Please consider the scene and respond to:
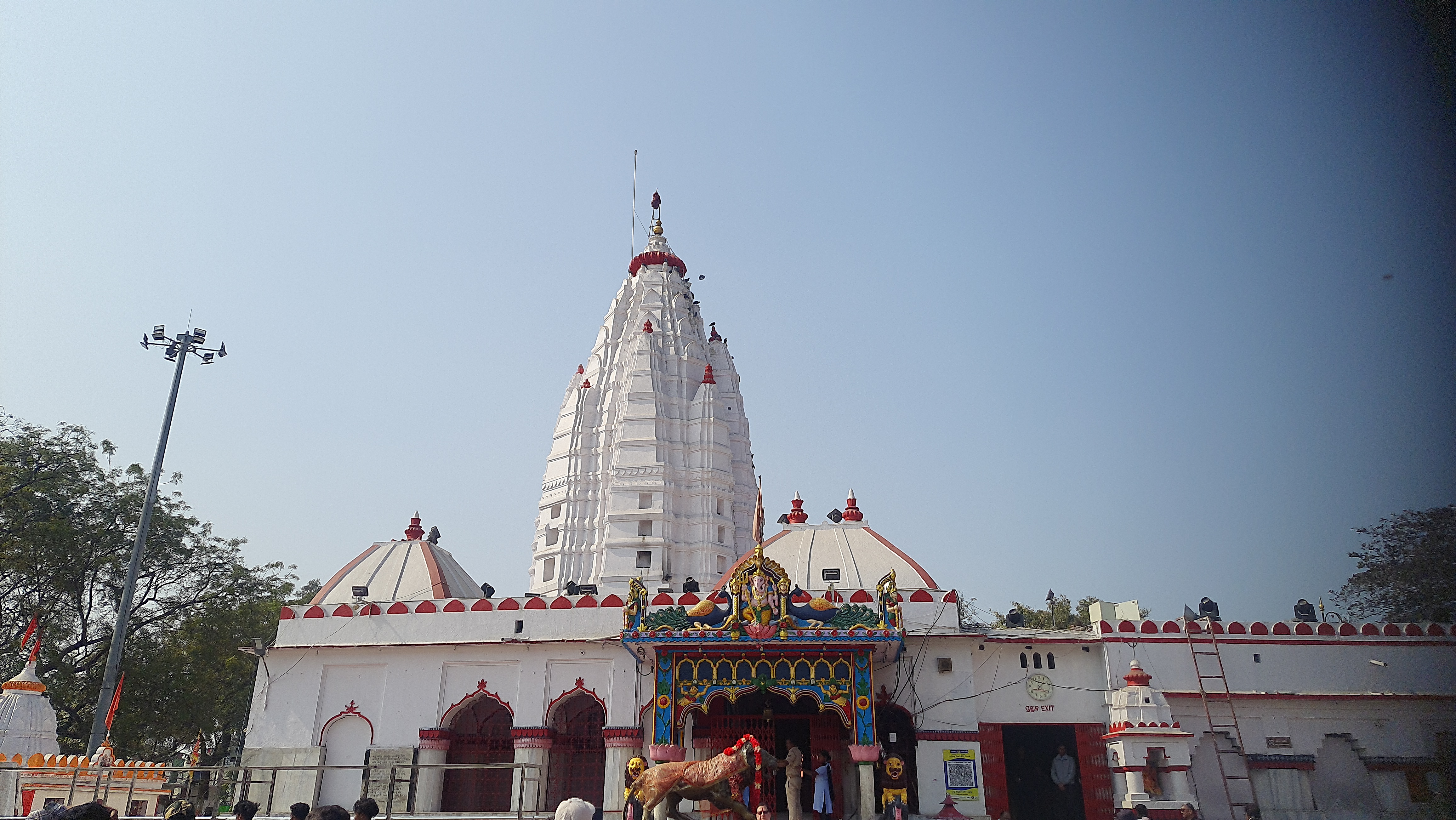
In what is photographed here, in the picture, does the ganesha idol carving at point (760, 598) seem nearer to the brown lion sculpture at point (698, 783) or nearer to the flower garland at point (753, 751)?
the flower garland at point (753, 751)

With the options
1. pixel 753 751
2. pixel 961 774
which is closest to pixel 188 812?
pixel 753 751

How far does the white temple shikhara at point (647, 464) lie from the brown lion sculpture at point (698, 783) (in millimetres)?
19460

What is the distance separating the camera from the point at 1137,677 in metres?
18.5

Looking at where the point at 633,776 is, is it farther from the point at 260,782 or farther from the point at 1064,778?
the point at 1064,778

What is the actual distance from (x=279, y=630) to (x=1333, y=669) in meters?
22.5

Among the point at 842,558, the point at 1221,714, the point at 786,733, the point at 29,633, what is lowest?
the point at 786,733

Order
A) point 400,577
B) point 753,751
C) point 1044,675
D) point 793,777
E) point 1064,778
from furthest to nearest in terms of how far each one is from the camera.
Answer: point 400,577 → point 1044,675 → point 1064,778 → point 793,777 → point 753,751

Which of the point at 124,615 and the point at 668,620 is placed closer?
the point at 668,620

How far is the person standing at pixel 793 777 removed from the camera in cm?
1609

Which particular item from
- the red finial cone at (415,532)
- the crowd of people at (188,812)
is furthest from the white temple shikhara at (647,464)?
the crowd of people at (188,812)

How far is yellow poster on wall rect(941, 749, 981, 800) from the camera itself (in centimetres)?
1881

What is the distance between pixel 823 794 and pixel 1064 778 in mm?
5265

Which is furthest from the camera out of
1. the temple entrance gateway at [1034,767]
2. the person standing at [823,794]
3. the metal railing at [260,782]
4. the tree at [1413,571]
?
the temple entrance gateway at [1034,767]

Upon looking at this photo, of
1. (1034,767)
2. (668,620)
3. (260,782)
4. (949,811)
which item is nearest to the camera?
(260,782)
